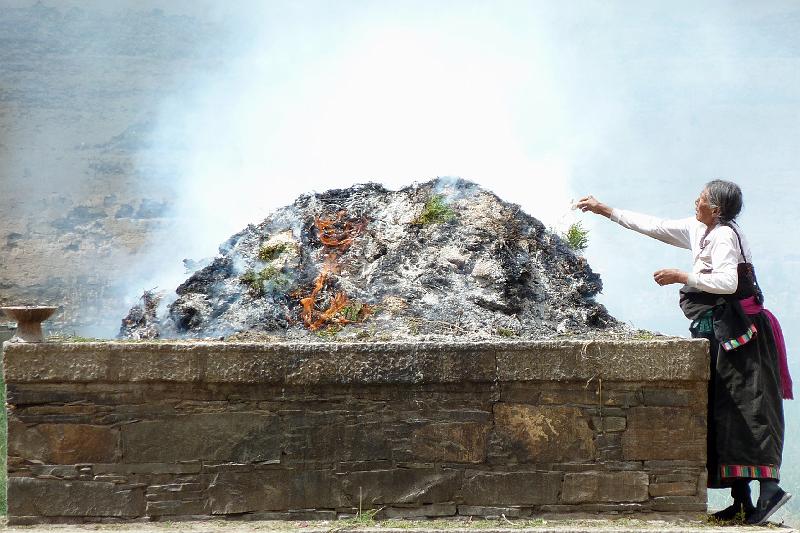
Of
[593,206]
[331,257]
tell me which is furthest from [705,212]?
[331,257]

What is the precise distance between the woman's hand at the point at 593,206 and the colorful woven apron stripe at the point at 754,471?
153 cm

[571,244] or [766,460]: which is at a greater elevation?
[571,244]

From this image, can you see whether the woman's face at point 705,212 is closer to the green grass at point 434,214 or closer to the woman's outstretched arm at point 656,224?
the woman's outstretched arm at point 656,224

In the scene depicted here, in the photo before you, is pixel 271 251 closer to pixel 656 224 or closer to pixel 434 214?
pixel 434 214

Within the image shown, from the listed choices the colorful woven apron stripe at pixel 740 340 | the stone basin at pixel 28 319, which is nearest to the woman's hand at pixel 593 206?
the colorful woven apron stripe at pixel 740 340

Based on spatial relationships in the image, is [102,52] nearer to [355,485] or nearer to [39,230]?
[39,230]

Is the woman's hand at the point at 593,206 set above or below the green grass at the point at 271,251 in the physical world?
above

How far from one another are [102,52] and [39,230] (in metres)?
3.05

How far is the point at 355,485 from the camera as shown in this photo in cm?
452

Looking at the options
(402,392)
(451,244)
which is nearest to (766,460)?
(402,392)

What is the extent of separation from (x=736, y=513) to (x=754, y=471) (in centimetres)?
27

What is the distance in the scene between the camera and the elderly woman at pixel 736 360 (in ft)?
14.9

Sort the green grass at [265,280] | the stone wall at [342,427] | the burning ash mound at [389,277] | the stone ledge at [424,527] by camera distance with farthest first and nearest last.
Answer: the green grass at [265,280] < the burning ash mound at [389,277] < the stone wall at [342,427] < the stone ledge at [424,527]

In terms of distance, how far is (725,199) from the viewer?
4.67 meters
